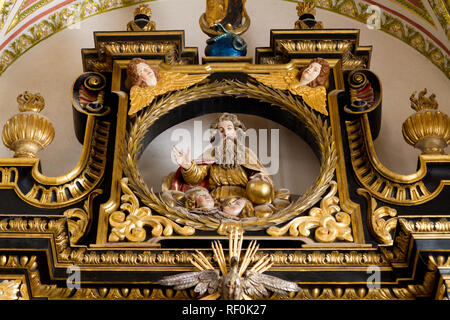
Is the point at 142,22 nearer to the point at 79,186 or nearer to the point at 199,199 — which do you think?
the point at 79,186

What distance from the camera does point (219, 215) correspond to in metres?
6.27

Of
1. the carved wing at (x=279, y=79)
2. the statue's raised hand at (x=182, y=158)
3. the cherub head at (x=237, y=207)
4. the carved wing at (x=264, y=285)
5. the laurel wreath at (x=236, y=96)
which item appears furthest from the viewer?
the carved wing at (x=279, y=79)

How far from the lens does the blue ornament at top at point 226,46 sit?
7574mm

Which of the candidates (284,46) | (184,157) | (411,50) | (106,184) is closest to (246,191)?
(184,157)

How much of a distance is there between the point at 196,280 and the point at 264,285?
0.43 metres

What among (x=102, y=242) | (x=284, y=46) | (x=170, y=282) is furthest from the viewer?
(x=284, y=46)

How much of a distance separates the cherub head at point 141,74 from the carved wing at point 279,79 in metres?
0.81

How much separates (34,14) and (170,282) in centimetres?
411

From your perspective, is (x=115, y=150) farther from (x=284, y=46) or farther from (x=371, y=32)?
(x=371, y=32)

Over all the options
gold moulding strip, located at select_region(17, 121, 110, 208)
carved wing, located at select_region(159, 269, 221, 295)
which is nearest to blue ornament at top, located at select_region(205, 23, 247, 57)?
gold moulding strip, located at select_region(17, 121, 110, 208)

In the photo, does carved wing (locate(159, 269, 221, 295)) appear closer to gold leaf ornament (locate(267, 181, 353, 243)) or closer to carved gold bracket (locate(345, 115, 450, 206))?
gold leaf ornament (locate(267, 181, 353, 243))

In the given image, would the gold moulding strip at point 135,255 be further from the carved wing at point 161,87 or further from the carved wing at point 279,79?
the carved wing at point 279,79

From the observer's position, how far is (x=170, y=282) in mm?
5633

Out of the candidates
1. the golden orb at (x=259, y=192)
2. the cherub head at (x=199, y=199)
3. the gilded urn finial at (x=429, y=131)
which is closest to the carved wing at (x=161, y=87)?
the cherub head at (x=199, y=199)
